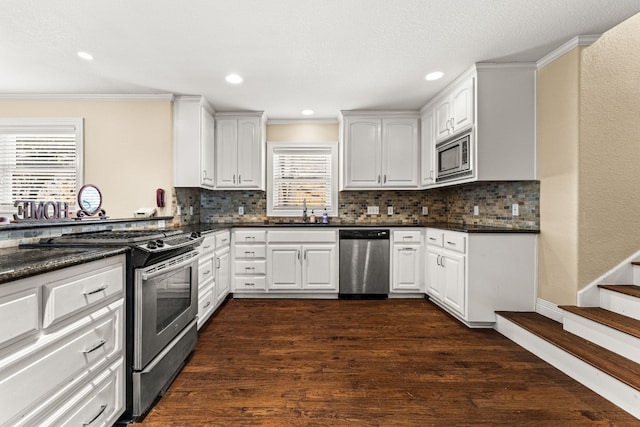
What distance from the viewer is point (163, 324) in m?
1.86

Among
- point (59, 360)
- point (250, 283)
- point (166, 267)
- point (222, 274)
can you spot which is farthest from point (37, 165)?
point (59, 360)

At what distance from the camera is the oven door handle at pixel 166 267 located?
1682 mm

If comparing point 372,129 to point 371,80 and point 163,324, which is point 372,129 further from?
point 163,324

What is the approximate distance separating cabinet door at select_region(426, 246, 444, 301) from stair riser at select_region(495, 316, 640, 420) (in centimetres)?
77

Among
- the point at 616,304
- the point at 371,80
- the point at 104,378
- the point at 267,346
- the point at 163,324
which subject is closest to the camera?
the point at 104,378

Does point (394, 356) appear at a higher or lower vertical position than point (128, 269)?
lower

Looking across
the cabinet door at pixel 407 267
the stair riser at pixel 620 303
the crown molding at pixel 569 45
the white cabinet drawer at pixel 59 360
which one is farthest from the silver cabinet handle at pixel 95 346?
the crown molding at pixel 569 45

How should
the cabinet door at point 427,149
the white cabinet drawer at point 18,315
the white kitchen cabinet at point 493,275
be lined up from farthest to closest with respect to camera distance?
the cabinet door at point 427,149 < the white kitchen cabinet at point 493,275 < the white cabinet drawer at point 18,315

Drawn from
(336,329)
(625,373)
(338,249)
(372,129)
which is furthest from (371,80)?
(625,373)

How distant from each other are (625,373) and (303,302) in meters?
2.79

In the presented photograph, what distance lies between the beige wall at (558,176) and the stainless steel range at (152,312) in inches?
117

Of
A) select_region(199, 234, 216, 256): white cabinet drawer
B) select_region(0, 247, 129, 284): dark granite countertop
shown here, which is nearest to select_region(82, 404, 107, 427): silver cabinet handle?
select_region(0, 247, 129, 284): dark granite countertop

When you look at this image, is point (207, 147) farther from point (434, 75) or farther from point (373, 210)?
point (434, 75)

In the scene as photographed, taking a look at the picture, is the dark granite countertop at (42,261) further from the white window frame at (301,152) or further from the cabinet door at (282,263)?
the white window frame at (301,152)
